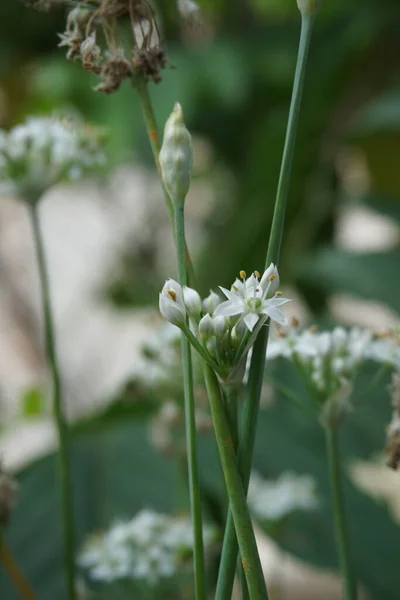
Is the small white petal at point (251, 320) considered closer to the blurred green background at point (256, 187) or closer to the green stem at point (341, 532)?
the green stem at point (341, 532)

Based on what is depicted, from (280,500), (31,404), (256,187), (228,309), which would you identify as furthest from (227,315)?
(256,187)

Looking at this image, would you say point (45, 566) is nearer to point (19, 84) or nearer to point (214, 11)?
point (19, 84)

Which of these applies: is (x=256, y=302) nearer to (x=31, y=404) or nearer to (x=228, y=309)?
(x=228, y=309)

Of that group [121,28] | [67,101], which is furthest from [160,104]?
[121,28]

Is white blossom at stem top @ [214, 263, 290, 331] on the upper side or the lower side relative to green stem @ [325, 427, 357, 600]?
upper

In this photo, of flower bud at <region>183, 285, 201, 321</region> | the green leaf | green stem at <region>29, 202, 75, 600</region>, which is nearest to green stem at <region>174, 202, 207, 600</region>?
flower bud at <region>183, 285, 201, 321</region>

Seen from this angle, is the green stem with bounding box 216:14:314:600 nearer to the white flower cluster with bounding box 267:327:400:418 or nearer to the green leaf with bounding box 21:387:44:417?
the white flower cluster with bounding box 267:327:400:418

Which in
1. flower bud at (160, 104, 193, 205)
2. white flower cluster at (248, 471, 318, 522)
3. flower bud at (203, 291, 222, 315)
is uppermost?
white flower cluster at (248, 471, 318, 522)

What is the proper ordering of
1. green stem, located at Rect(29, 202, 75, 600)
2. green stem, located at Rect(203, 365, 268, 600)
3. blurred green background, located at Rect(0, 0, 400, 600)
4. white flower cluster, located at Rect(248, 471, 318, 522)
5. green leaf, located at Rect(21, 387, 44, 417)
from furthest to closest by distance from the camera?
green leaf, located at Rect(21, 387, 44, 417) → blurred green background, located at Rect(0, 0, 400, 600) → white flower cluster, located at Rect(248, 471, 318, 522) → green stem, located at Rect(29, 202, 75, 600) → green stem, located at Rect(203, 365, 268, 600)
